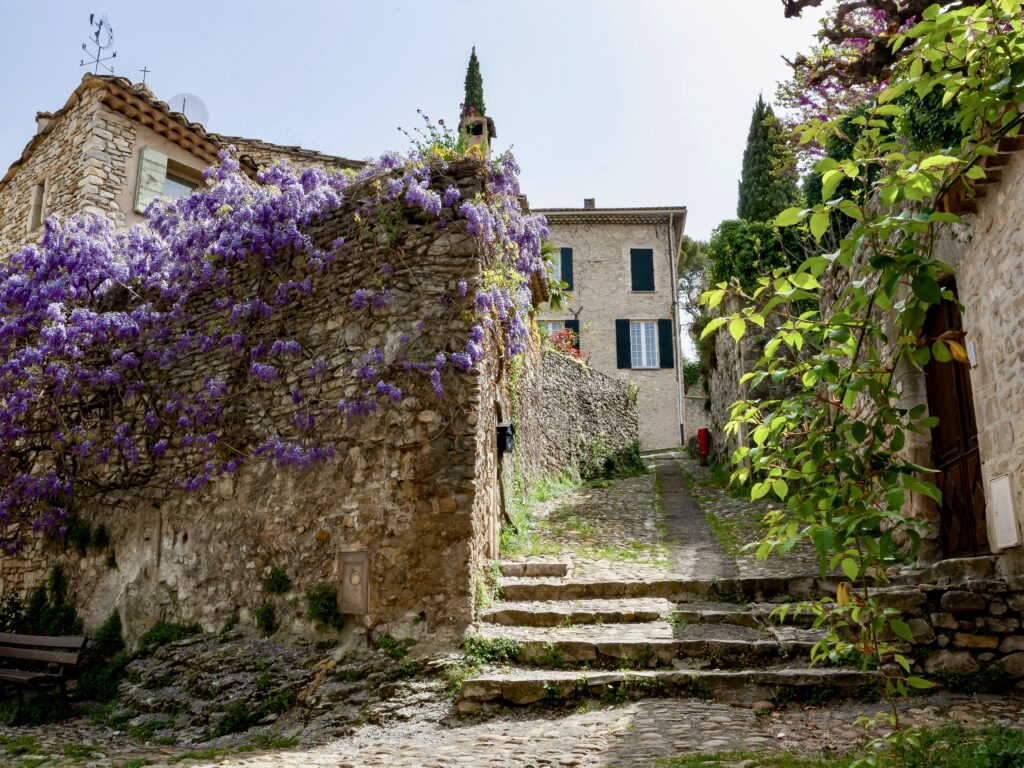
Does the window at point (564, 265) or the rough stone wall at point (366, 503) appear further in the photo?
the window at point (564, 265)

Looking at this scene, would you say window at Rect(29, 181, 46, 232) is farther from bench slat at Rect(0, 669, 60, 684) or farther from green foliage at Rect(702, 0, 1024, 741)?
green foliage at Rect(702, 0, 1024, 741)

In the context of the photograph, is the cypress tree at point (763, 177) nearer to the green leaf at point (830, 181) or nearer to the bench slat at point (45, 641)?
the bench slat at point (45, 641)

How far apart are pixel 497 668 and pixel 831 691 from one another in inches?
92.9

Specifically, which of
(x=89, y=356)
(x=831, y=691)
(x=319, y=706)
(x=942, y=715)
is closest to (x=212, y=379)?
(x=89, y=356)

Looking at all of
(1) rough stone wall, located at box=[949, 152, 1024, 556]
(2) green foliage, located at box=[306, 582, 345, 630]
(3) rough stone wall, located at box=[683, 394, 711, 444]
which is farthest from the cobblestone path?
(3) rough stone wall, located at box=[683, 394, 711, 444]

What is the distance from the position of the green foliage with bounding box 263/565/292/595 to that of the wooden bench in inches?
76.7

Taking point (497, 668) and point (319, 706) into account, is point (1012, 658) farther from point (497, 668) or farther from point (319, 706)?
point (319, 706)

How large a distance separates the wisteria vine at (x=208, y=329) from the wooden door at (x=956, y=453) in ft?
13.1

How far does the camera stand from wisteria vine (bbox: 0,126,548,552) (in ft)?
25.5

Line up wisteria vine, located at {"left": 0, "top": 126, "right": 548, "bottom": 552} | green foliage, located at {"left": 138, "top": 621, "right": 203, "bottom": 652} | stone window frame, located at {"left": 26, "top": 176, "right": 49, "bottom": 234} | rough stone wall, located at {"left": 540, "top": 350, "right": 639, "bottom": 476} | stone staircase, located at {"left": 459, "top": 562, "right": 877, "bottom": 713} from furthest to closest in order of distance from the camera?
1. rough stone wall, located at {"left": 540, "top": 350, "right": 639, "bottom": 476}
2. stone window frame, located at {"left": 26, "top": 176, "right": 49, "bottom": 234}
3. green foliage, located at {"left": 138, "top": 621, "right": 203, "bottom": 652}
4. wisteria vine, located at {"left": 0, "top": 126, "right": 548, "bottom": 552}
5. stone staircase, located at {"left": 459, "top": 562, "right": 877, "bottom": 713}

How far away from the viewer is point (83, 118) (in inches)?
495

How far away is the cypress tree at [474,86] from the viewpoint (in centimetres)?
2519

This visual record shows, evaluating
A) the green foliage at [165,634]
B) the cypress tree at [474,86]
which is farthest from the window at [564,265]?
the green foliage at [165,634]

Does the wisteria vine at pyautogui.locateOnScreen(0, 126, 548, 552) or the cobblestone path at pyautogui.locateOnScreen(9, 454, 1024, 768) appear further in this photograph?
the wisteria vine at pyautogui.locateOnScreen(0, 126, 548, 552)
